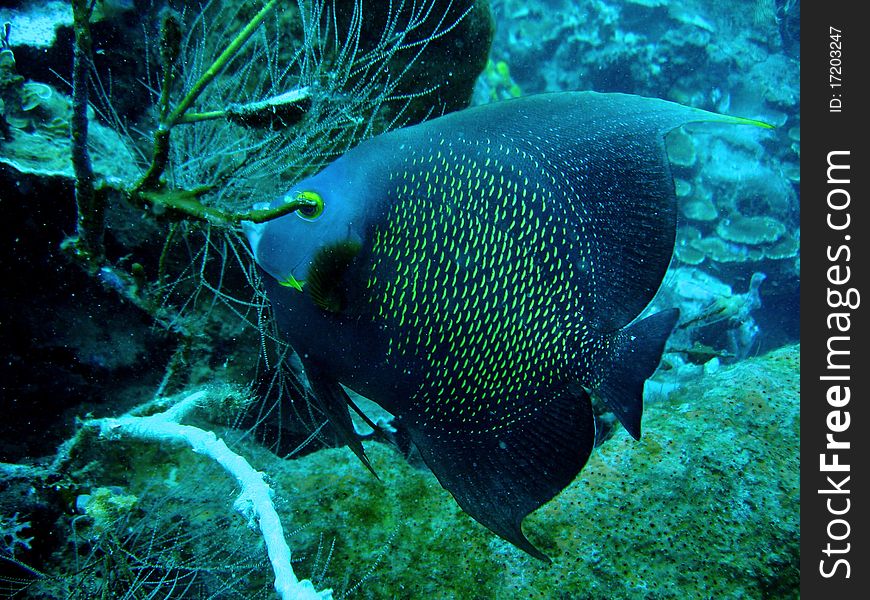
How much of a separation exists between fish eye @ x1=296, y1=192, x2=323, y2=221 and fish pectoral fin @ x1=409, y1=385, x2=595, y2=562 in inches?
24.0

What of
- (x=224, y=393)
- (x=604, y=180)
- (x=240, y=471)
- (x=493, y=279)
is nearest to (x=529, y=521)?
(x=240, y=471)

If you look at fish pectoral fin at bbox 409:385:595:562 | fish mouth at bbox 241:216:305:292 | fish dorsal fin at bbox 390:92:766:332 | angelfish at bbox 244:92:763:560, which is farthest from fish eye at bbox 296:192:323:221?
fish pectoral fin at bbox 409:385:595:562

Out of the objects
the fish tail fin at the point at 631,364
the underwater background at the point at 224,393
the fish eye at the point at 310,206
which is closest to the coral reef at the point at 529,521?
the underwater background at the point at 224,393

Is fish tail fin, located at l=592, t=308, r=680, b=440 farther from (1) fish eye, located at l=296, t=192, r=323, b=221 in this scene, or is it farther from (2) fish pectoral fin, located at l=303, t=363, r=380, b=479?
Result: (1) fish eye, located at l=296, t=192, r=323, b=221

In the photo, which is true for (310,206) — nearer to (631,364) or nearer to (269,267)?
(269,267)

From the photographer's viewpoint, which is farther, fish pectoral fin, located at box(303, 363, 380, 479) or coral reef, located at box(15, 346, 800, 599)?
coral reef, located at box(15, 346, 800, 599)

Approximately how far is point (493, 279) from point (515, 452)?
498 mm

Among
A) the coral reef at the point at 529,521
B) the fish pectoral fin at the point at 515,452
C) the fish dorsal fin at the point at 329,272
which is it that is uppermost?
the fish dorsal fin at the point at 329,272

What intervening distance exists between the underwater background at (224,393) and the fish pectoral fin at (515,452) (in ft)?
2.71

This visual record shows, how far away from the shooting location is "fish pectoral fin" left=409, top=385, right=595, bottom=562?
1.22m

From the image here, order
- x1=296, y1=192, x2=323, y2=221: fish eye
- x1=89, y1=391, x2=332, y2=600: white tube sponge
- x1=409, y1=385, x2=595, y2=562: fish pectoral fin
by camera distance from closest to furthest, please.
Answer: x1=296, y1=192, x2=323, y2=221: fish eye, x1=409, y1=385, x2=595, y2=562: fish pectoral fin, x1=89, y1=391, x2=332, y2=600: white tube sponge

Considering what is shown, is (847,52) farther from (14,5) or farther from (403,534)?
(14,5)

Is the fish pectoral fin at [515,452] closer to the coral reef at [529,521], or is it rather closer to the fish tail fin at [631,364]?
the fish tail fin at [631,364]

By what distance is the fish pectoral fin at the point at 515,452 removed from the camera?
47.9 inches
